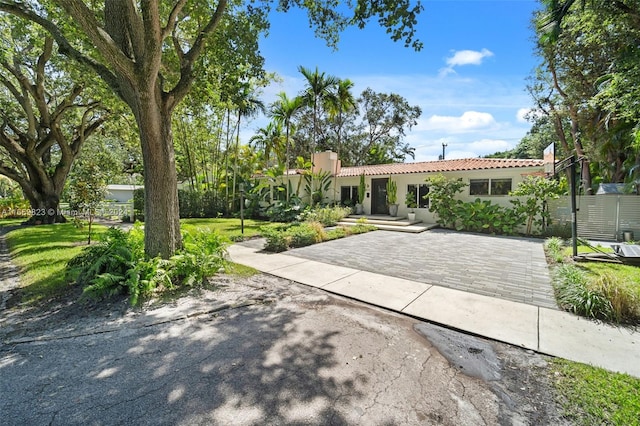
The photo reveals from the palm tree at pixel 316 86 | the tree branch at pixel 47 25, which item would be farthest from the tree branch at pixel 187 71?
the palm tree at pixel 316 86

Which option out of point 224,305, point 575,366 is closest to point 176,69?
point 224,305

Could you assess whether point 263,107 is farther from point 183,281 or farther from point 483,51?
point 183,281

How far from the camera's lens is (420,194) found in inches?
580

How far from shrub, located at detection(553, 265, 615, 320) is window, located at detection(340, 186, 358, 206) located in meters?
12.7

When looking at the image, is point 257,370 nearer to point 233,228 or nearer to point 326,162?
point 233,228

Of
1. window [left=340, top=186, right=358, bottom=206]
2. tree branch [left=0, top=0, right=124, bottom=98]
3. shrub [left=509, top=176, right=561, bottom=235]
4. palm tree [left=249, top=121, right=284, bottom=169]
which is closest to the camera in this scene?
tree branch [left=0, top=0, right=124, bottom=98]

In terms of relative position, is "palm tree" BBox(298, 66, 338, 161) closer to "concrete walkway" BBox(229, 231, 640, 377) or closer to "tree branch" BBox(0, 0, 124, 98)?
"concrete walkway" BBox(229, 231, 640, 377)

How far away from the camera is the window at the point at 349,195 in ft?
56.4

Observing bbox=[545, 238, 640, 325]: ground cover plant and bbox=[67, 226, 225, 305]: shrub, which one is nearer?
bbox=[545, 238, 640, 325]: ground cover plant

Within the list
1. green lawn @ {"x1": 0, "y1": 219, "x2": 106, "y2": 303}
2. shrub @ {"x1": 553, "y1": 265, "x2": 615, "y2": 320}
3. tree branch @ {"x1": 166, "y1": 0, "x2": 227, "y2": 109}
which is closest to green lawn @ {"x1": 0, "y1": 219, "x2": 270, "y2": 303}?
green lawn @ {"x1": 0, "y1": 219, "x2": 106, "y2": 303}

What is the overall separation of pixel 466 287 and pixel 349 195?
12.9 meters

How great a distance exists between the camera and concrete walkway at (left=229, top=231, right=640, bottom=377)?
3277 millimetres

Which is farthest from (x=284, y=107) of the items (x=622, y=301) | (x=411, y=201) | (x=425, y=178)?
(x=622, y=301)

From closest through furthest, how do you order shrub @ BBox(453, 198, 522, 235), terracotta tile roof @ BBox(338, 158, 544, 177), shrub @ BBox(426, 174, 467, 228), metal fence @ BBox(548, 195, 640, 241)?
1. metal fence @ BBox(548, 195, 640, 241)
2. shrub @ BBox(453, 198, 522, 235)
3. terracotta tile roof @ BBox(338, 158, 544, 177)
4. shrub @ BBox(426, 174, 467, 228)
